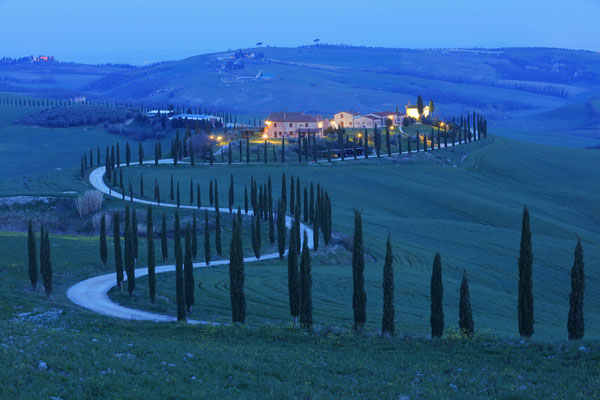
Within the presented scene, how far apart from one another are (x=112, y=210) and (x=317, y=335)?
58.2m

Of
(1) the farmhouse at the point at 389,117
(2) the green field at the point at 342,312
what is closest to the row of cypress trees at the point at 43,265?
(2) the green field at the point at 342,312

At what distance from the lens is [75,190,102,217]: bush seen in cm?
8606

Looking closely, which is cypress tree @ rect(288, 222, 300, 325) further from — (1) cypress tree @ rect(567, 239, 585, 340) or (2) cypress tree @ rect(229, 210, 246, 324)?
(1) cypress tree @ rect(567, 239, 585, 340)

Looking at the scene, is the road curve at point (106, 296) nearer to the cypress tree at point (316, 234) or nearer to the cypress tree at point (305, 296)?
the cypress tree at point (316, 234)

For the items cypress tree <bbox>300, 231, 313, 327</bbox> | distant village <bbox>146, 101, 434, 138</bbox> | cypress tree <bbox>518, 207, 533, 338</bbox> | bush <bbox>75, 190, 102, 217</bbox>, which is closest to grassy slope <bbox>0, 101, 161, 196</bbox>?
bush <bbox>75, 190, 102, 217</bbox>

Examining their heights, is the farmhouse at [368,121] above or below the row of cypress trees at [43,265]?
above

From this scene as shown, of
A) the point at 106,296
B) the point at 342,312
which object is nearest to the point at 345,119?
the point at 106,296

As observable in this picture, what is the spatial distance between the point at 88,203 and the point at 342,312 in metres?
52.6

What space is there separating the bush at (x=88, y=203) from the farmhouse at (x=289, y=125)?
6982 centimetres

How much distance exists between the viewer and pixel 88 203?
86562mm

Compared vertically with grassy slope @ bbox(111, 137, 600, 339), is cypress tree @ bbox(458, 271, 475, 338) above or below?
above

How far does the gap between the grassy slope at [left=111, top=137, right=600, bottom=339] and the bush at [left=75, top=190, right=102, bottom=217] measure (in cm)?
1303

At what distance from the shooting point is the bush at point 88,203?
282 feet

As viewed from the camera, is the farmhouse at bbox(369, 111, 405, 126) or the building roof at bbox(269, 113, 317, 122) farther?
the farmhouse at bbox(369, 111, 405, 126)
